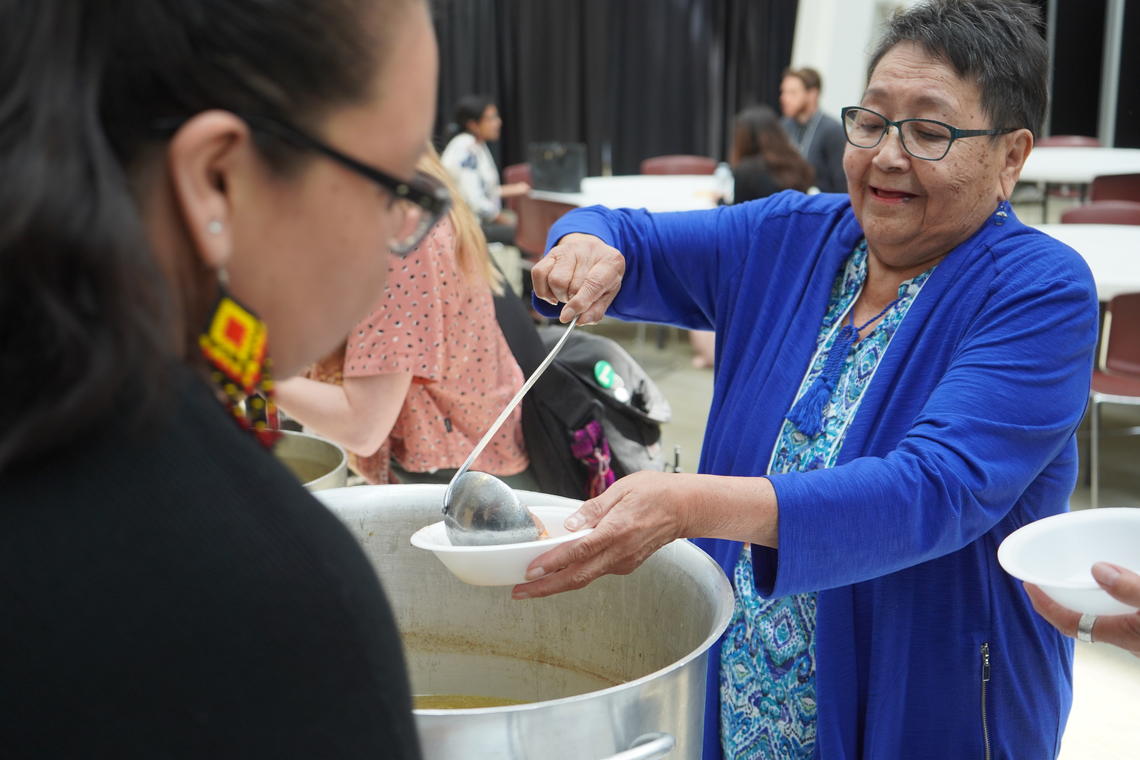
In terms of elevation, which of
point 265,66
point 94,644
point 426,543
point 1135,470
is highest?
point 265,66

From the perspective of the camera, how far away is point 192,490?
1.57 ft

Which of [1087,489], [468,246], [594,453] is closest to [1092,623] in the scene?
[594,453]

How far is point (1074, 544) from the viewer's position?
102 cm

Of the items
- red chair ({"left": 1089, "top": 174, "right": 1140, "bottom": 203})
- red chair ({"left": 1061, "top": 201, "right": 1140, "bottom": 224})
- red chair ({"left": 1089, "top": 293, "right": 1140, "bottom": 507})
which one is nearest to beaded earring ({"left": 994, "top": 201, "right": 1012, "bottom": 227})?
red chair ({"left": 1089, "top": 293, "right": 1140, "bottom": 507})

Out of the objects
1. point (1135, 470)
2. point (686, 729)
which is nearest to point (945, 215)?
point (686, 729)

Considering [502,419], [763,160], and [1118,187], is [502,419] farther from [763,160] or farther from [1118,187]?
[1118,187]

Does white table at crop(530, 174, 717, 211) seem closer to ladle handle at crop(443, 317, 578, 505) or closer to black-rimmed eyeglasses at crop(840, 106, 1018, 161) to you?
black-rimmed eyeglasses at crop(840, 106, 1018, 161)

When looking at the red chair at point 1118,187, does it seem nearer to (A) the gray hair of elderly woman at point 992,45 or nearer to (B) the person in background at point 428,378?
(B) the person in background at point 428,378

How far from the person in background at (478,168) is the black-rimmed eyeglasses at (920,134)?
5258 mm

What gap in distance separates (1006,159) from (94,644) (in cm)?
116

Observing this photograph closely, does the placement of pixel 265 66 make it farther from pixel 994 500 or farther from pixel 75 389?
pixel 994 500

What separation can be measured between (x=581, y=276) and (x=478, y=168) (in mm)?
5543

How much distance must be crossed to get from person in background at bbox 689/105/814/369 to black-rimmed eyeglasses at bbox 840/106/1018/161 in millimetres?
3892

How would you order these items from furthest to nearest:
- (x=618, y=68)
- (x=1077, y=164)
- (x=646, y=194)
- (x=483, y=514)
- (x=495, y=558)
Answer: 1. (x=618, y=68)
2. (x=1077, y=164)
3. (x=646, y=194)
4. (x=483, y=514)
5. (x=495, y=558)
